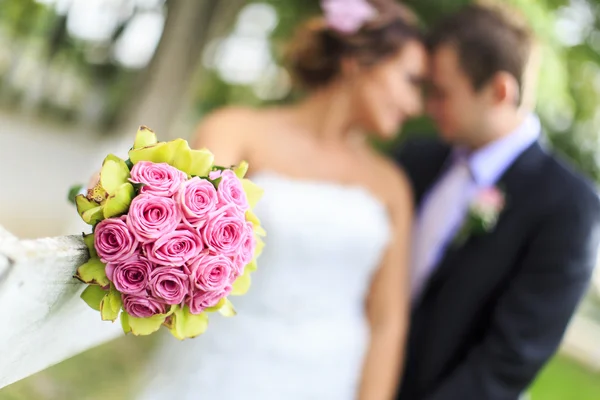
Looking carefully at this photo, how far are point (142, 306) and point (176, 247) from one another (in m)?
0.15

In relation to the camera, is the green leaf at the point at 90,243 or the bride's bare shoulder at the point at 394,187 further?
the bride's bare shoulder at the point at 394,187

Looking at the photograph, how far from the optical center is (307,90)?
3375mm

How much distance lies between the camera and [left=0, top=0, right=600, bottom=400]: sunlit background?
492 centimetres

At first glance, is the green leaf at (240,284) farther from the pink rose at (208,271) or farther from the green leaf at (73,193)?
the green leaf at (73,193)

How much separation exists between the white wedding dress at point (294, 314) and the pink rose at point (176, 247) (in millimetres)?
1622

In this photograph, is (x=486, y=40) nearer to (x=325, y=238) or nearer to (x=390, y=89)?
(x=390, y=89)

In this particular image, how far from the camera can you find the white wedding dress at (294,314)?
9.66 feet

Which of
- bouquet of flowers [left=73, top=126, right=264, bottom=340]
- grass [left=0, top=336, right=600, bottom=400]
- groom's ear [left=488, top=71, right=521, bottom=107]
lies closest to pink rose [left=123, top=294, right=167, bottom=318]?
bouquet of flowers [left=73, top=126, right=264, bottom=340]

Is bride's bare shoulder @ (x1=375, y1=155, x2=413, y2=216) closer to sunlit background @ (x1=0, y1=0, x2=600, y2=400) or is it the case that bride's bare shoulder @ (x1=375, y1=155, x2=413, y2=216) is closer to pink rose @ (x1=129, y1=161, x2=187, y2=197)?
sunlit background @ (x1=0, y1=0, x2=600, y2=400)

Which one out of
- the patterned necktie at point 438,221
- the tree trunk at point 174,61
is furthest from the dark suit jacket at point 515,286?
the tree trunk at point 174,61

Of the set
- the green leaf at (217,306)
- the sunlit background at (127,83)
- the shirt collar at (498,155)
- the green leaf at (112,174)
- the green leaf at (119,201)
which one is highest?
the green leaf at (112,174)

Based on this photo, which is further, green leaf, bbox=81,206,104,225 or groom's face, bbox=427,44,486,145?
groom's face, bbox=427,44,486,145

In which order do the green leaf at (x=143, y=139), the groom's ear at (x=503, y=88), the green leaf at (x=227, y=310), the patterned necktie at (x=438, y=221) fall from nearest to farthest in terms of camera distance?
the green leaf at (x=143, y=139)
the green leaf at (x=227, y=310)
the groom's ear at (x=503, y=88)
the patterned necktie at (x=438, y=221)

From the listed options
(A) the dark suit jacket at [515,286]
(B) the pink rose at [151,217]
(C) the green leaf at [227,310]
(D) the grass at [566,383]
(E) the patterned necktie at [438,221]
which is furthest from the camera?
(D) the grass at [566,383]
